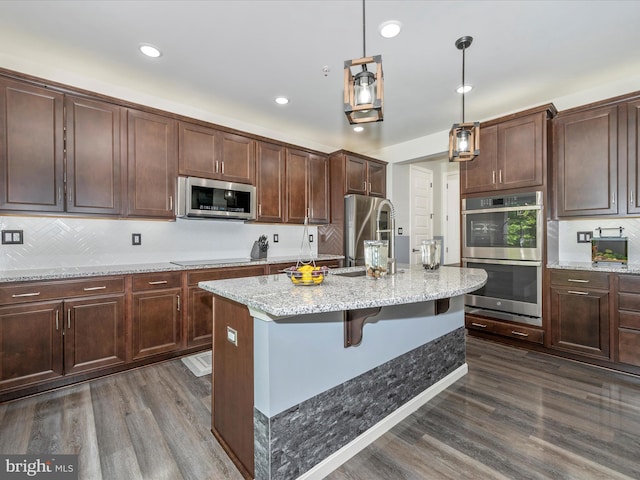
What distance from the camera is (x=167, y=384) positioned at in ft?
8.10

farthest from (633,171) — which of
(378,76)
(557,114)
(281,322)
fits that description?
(281,322)

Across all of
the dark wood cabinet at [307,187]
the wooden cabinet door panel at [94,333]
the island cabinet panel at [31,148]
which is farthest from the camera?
the dark wood cabinet at [307,187]

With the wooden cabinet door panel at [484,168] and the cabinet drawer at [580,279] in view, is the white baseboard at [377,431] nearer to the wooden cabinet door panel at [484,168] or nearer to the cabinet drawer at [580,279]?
the cabinet drawer at [580,279]

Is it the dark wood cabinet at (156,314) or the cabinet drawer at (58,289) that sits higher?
the cabinet drawer at (58,289)

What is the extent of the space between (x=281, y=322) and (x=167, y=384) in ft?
5.70

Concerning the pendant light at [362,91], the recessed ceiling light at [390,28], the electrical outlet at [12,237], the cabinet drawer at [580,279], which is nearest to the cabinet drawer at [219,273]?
the electrical outlet at [12,237]

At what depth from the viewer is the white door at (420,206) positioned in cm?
521

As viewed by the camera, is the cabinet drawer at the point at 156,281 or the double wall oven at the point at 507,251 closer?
the cabinet drawer at the point at 156,281

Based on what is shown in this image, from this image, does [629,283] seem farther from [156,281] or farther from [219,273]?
[156,281]

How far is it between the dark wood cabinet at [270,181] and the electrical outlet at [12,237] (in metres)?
2.17

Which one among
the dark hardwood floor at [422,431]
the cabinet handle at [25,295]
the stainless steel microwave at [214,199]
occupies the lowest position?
the dark hardwood floor at [422,431]

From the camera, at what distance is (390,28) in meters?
2.21

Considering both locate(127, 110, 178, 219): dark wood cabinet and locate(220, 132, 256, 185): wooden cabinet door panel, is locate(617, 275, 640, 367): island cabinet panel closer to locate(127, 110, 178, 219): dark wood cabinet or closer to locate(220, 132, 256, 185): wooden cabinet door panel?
locate(220, 132, 256, 185): wooden cabinet door panel

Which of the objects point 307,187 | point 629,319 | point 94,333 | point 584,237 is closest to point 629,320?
point 629,319
